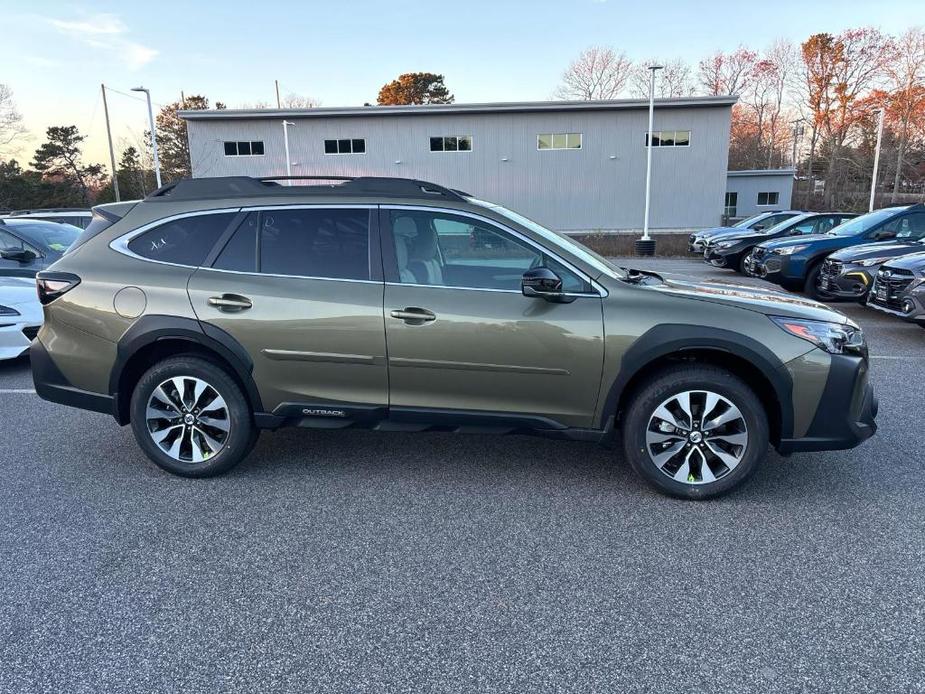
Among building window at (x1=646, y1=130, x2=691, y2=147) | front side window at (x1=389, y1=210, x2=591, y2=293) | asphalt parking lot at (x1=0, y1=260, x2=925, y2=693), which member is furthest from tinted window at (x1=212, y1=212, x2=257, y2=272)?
building window at (x1=646, y1=130, x2=691, y2=147)

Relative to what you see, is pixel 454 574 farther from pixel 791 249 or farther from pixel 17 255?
pixel 791 249

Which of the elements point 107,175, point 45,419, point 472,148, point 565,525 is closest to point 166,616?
point 565,525

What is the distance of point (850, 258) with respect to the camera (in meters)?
9.70

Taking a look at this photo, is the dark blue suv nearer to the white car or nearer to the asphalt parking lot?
the asphalt parking lot

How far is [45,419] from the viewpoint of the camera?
5227 mm

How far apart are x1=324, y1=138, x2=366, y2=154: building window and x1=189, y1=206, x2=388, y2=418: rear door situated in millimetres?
30009

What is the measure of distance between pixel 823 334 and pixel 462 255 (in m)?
2.13

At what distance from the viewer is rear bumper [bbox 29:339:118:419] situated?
4.04 metres

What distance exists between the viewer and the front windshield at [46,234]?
9.15 meters

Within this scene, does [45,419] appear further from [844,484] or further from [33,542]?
[844,484]

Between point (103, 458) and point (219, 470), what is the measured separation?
102 cm

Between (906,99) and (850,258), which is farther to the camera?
(906,99)

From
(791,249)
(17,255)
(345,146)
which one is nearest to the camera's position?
(17,255)

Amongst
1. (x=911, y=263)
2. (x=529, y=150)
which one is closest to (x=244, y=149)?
(x=529, y=150)
